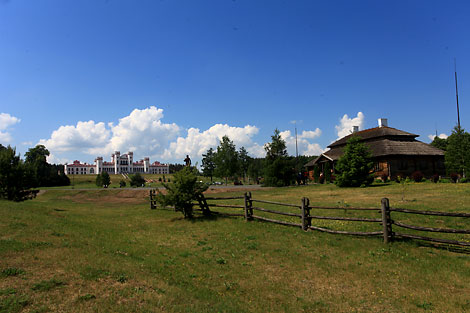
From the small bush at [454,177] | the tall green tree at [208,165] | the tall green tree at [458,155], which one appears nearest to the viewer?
the small bush at [454,177]

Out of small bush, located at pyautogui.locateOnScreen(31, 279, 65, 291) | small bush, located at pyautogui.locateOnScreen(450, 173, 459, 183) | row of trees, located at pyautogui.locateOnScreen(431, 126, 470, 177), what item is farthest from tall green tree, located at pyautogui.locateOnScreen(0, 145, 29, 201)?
row of trees, located at pyautogui.locateOnScreen(431, 126, 470, 177)

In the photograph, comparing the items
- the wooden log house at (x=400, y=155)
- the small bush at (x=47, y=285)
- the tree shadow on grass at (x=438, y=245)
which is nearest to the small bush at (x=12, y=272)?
the small bush at (x=47, y=285)

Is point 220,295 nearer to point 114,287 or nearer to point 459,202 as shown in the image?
point 114,287

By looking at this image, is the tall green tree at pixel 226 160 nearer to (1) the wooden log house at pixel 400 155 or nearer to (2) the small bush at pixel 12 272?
(1) the wooden log house at pixel 400 155

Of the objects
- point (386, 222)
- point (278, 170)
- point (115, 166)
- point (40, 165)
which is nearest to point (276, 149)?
point (278, 170)

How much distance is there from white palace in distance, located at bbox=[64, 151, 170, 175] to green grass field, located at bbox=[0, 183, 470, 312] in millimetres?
182406

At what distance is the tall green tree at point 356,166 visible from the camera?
29844mm

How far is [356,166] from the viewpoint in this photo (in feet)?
98.8

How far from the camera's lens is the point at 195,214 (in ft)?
57.8

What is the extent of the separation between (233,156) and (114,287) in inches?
2195

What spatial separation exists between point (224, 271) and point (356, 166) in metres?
26.0

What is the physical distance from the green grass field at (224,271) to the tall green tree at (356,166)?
58.7 feet

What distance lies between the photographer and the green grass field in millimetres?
5965

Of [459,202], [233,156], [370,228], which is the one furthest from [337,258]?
[233,156]
